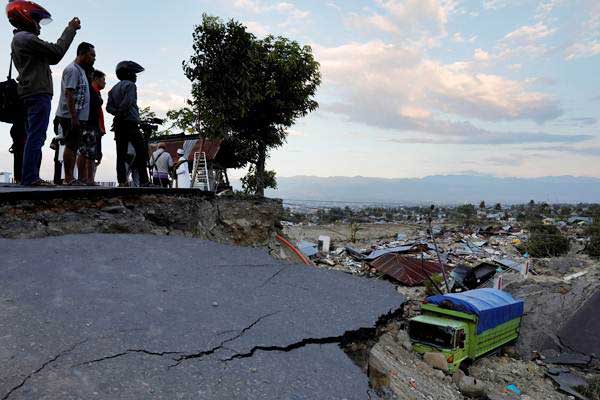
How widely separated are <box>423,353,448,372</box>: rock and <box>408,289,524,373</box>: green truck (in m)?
0.07

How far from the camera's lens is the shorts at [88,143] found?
5094 mm

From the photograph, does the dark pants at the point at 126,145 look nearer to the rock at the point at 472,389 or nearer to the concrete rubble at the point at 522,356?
the concrete rubble at the point at 522,356

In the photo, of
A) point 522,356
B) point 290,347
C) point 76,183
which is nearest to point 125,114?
point 76,183

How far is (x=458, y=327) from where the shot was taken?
5691 millimetres

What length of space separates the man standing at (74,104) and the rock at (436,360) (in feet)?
16.3

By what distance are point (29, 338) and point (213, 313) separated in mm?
1011

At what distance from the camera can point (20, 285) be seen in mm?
2674

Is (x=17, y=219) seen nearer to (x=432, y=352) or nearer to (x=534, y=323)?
(x=432, y=352)

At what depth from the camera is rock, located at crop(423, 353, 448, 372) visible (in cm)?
543

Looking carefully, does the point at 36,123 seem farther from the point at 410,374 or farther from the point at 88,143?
the point at 410,374

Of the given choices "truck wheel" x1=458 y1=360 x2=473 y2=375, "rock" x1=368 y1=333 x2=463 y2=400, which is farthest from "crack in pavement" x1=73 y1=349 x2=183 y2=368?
"truck wheel" x1=458 y1=360 x2=473 y2=375

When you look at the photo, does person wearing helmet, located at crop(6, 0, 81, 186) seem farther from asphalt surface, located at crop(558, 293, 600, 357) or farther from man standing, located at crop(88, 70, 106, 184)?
asphalt surface, located at crop(558, 293, 600, 357)

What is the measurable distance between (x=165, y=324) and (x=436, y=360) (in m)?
4.25

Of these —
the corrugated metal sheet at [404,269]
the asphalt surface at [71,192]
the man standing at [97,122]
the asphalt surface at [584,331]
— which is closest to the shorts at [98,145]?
the man standing at [97,122]
